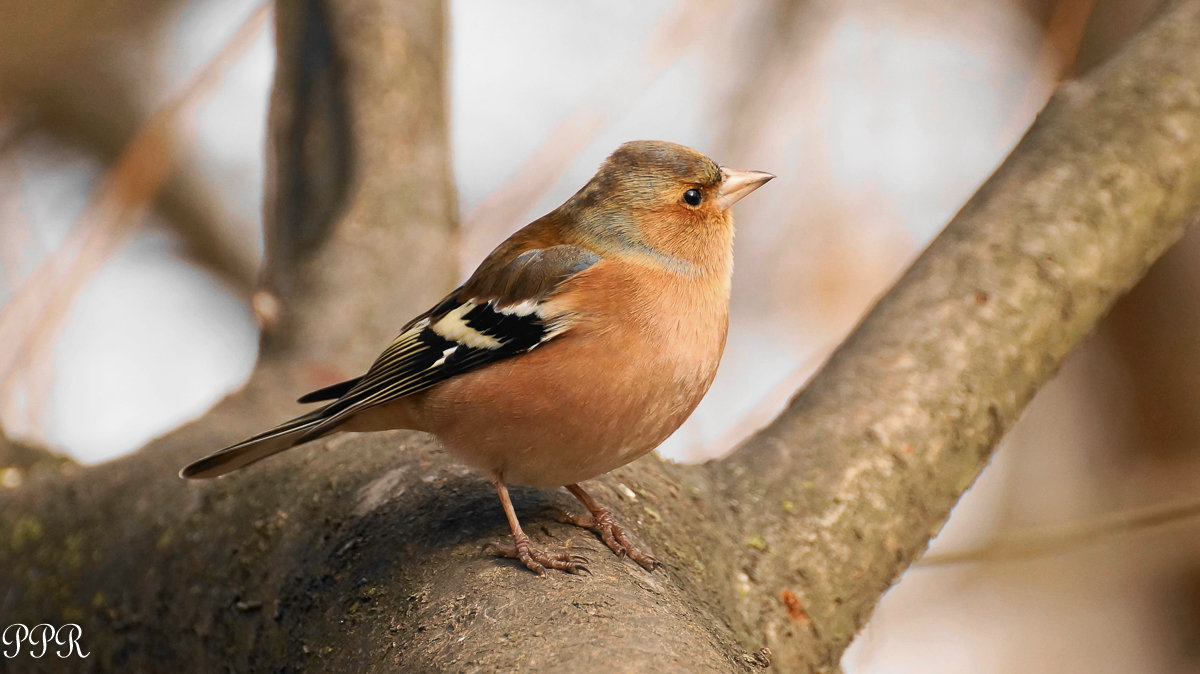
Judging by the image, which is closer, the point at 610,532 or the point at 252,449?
the point at 610,532

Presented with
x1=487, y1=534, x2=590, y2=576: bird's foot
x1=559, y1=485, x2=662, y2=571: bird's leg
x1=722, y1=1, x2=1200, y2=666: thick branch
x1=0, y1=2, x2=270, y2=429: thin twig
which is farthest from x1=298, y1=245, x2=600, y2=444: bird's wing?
x1=0, y1=2, x2=270, y2=429: thin twig

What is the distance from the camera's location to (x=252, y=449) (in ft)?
8.68

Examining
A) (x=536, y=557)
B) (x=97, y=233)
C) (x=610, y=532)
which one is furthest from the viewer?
(x=97, y=233)

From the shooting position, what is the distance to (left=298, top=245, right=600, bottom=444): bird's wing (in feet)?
8.48

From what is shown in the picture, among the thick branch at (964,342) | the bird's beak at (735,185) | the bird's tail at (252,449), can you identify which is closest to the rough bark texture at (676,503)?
the thick branch at (964,342)

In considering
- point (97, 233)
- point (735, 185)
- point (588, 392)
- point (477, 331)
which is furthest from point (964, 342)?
point (97, 233)

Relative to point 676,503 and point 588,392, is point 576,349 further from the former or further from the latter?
point 676,503

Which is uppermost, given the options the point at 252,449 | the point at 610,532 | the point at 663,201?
the point at 663,201

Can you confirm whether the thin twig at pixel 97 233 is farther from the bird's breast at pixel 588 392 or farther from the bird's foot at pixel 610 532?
the bird's foot at pixel 610 532

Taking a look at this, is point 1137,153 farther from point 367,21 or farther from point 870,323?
point 367,21

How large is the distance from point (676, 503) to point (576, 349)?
0.52m

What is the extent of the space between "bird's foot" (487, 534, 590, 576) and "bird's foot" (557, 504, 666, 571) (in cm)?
13

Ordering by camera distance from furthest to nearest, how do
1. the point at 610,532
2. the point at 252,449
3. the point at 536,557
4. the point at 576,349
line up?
the point at 252,449 < the point at 576,349 < the point at 610,532 < the point at 536,557

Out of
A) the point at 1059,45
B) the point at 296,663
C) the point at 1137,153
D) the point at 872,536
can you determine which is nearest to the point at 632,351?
the point at 872,536
